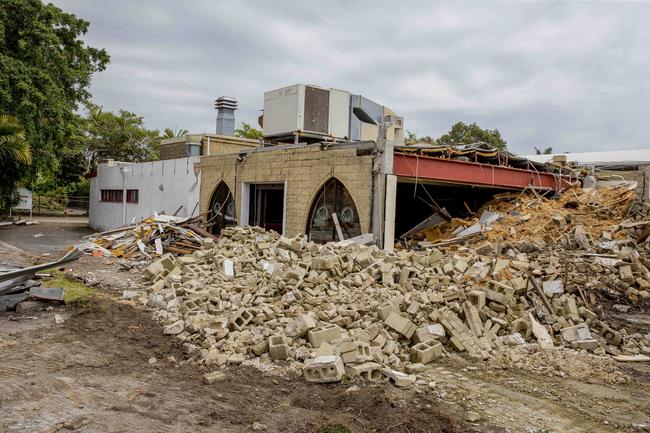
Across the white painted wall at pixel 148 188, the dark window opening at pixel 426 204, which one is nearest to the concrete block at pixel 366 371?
the dark window opening at pixel 426 204

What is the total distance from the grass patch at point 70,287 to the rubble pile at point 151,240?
11.5 feet

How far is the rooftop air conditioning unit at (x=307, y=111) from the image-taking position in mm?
16844

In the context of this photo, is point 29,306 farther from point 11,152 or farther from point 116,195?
point 116,195

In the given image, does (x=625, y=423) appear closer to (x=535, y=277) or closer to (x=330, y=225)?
(x=535, y=277)

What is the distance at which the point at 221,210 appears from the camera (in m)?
19.1

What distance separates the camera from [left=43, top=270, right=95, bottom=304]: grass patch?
983 cm

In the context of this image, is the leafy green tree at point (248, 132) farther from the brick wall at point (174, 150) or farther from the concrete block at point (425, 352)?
the concrete block at point (425, 352)

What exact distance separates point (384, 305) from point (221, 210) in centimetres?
1228

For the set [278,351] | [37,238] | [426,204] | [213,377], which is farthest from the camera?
[37,238]

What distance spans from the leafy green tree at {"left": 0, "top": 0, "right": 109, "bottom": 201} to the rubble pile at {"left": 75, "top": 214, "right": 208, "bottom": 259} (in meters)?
8.42

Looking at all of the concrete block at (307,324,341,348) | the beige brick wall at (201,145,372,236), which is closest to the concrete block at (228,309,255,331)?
Result: the concrete block at (307,324,341,348)

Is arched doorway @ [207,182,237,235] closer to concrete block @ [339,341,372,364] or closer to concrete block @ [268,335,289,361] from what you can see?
concrete block @ [268,335,289,361]

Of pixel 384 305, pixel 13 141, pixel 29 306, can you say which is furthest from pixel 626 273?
pixel 13 141

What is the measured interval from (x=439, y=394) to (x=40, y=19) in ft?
82.7
